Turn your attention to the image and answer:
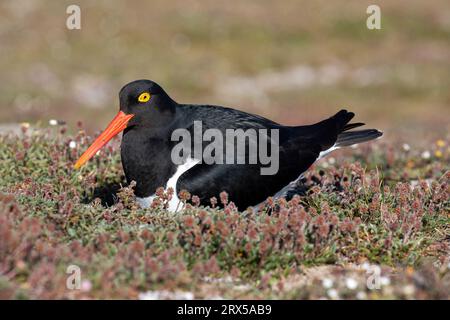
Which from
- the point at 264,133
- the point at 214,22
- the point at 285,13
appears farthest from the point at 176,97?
the point at 264,133

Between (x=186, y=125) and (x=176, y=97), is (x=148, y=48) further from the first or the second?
(x=186, y=125)

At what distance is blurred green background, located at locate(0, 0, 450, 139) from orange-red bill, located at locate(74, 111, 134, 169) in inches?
656

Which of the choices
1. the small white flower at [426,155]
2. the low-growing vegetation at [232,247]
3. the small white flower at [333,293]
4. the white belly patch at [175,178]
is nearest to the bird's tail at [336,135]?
the low-growing vegetation at [232,247]

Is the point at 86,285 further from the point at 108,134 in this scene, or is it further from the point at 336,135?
the point at 336,135

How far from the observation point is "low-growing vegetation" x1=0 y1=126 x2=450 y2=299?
5.90m

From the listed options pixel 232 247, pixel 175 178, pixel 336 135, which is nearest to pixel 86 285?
pixel 232 247

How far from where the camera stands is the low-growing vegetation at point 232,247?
19.4ft

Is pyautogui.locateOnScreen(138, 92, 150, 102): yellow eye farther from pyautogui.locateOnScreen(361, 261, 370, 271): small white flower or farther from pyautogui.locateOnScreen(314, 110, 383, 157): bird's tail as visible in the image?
pyautogui.locateOnScreen(361, 261, 370, 271): small white flower

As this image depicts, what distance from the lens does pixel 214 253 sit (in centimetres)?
654

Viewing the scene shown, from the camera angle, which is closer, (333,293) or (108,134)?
(333,293)

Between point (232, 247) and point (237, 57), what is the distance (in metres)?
26.0

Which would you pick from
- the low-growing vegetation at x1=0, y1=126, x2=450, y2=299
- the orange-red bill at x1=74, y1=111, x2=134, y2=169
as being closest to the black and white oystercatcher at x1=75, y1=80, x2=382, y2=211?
the orange-red bill at x1=74, y1=111, x2=134, y2=169

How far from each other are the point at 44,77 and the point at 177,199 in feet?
75.1

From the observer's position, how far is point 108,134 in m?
8.41
